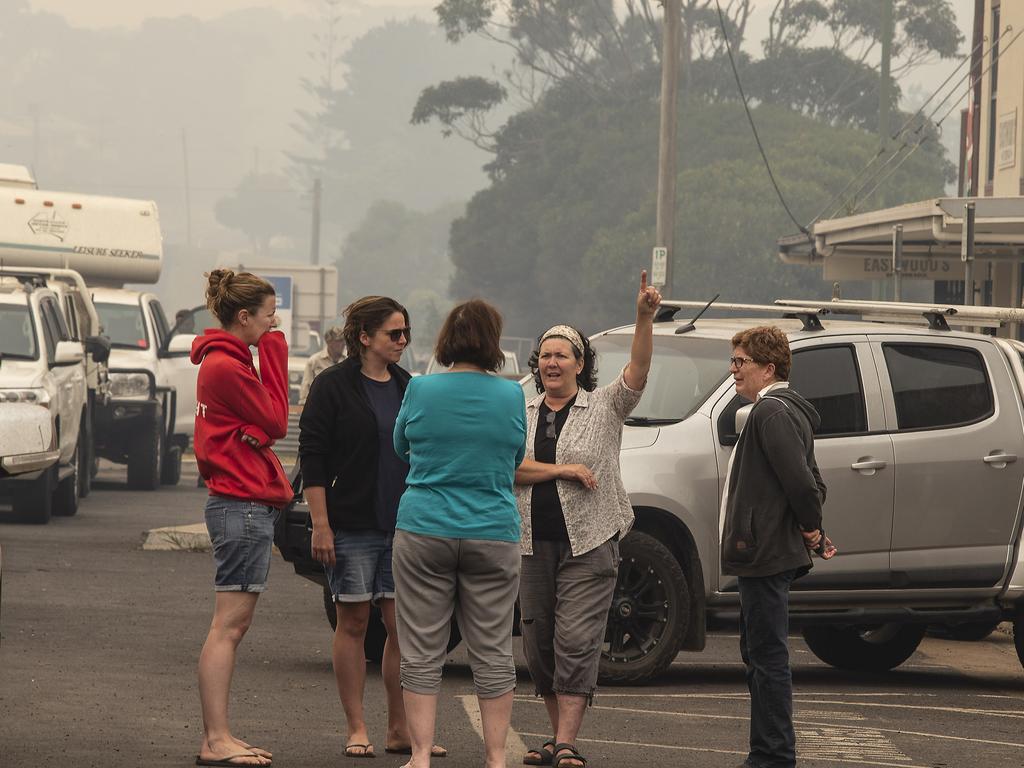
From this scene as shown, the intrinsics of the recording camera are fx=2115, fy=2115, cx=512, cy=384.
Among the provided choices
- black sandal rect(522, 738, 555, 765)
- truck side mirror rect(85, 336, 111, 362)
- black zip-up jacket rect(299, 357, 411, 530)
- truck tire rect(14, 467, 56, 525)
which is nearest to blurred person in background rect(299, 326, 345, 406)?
truck tire rect(14, 467, 56, 525)

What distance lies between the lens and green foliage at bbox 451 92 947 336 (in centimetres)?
6831

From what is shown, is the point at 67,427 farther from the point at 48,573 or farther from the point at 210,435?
the point at 210,435

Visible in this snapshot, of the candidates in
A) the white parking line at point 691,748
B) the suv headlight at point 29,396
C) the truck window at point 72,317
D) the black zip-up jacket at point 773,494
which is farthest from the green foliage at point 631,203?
the black zip-up jacket at point 773,494

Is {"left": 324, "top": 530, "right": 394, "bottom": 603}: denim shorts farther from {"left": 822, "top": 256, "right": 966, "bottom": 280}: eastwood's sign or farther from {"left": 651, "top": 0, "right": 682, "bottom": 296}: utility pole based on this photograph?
{"left": 651, "top": 0, "right": 682, "bottom": 296}: utility pole

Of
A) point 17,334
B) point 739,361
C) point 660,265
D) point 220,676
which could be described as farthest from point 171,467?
point 739,361

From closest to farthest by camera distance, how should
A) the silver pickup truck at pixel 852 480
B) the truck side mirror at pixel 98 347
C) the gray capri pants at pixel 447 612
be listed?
the gray capri pants at pixel 447 612, the silver pickup truck at pixel 852 480, the truck side mirror at pixel 98 347

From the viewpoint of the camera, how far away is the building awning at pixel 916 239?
19250 millimetres

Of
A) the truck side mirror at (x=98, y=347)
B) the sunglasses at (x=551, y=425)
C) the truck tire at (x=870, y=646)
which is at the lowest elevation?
the truck tire at (x=870, y=646)

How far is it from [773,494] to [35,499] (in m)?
12.1

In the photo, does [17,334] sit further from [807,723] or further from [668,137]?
[807,723]

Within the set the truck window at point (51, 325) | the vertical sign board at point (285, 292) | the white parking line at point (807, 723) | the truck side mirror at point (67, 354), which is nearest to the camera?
the white parking line at point (807, 723)

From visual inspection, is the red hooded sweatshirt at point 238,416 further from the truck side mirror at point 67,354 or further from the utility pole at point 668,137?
the utility pole at point 668,137

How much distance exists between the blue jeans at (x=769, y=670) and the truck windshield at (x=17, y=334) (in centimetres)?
1180

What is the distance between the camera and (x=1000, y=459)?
10.8 metres
